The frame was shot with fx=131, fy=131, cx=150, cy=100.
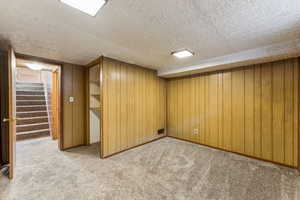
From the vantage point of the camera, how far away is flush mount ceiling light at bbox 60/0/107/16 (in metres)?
1.18

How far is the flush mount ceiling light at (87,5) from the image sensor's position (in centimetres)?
118

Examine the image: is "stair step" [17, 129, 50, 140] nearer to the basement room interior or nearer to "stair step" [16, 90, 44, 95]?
the basement room interior

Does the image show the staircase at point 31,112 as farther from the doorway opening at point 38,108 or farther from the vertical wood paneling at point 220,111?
the vertical wood paneling at point 220,111

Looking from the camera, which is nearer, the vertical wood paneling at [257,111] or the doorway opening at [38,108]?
the vertical wood paneling at [257,111]

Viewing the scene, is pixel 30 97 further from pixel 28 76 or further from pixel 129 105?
pixel 129 105

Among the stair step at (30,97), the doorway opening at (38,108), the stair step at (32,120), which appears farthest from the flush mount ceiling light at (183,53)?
the stair step at (30,97)

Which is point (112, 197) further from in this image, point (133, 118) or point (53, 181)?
point (133, 118)

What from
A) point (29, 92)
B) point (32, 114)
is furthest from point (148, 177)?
point (29, 92)

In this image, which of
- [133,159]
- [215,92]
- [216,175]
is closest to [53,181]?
[133,159]

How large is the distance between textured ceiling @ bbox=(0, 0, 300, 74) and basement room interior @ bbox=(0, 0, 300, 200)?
15 mm

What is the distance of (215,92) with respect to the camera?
3.22 m

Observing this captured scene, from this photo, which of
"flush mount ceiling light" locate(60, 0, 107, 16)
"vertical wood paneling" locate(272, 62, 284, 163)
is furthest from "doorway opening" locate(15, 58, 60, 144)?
"vertical wood paneling" locate(272, 62, 284, 163)

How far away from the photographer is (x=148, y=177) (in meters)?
2.02

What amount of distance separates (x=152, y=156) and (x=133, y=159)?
0.41 m
